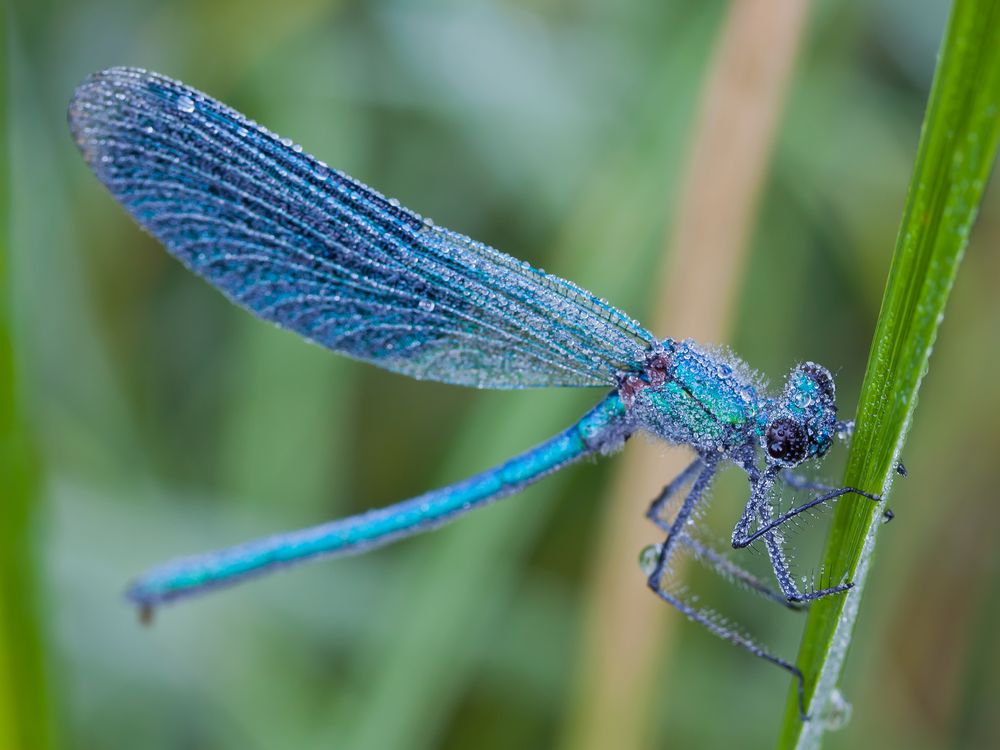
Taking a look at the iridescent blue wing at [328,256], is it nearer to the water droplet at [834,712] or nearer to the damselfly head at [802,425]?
the damselfly head at [802,425]

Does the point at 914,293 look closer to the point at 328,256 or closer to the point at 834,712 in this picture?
the point at 834,712

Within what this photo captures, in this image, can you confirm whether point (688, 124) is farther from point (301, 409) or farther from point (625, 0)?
point (301, 409)

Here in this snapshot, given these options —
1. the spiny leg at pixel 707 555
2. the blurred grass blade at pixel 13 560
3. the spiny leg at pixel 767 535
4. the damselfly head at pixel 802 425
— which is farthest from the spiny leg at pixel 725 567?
the blurred grass blade at pixel 13 560

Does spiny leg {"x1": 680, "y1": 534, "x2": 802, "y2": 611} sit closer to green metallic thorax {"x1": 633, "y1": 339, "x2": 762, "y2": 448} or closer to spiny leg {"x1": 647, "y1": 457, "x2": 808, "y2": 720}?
spiny leg {"x1": 647, "y1": 457, "x2": 808, "y2": 720}

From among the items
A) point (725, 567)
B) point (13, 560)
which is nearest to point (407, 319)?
point (725, 567)

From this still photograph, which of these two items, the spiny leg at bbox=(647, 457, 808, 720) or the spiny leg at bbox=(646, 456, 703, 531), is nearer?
the spiny leg at bbox=(647, 457, 808, 720)

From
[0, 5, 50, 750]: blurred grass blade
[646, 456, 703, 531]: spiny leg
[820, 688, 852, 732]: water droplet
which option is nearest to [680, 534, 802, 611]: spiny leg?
[646, 456, 703, 531]: spiny leg

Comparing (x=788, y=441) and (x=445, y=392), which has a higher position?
(x=445, y=392)

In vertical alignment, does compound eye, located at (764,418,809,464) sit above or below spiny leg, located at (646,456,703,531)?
above
